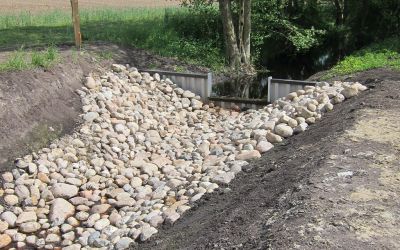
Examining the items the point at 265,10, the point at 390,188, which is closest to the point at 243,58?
the point at 265,10

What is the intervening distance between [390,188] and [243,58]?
30.4ft

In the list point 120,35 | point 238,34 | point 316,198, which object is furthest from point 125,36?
point 316,198

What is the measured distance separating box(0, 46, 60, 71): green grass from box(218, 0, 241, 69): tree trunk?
519 cm

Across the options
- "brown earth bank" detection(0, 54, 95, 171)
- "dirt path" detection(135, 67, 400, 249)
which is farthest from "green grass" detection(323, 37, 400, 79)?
"brown earth bank" detection(0, 54, 95, 171)

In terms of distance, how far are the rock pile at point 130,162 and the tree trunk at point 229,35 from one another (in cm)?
320

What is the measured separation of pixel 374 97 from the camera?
→ 804cm

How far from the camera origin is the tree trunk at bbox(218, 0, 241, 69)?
13.2m

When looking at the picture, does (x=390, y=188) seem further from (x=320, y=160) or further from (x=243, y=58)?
(x=243, y=58)

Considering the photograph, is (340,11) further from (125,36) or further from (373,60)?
(125,36)

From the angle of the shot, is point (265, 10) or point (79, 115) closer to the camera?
point (79, 115)

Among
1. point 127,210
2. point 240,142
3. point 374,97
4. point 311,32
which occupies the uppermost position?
point 311,32

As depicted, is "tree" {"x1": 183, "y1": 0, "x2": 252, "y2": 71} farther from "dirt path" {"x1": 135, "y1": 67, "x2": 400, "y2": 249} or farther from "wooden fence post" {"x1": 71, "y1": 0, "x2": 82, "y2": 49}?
"dirt path" {"x1": 135, "y1": 67, "x2": 400, "y2": 249}

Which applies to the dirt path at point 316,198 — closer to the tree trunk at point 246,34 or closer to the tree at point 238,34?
the tree at point 238,34

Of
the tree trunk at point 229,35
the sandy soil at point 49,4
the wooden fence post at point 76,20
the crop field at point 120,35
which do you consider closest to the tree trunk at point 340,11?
the crop field at point 120,35
